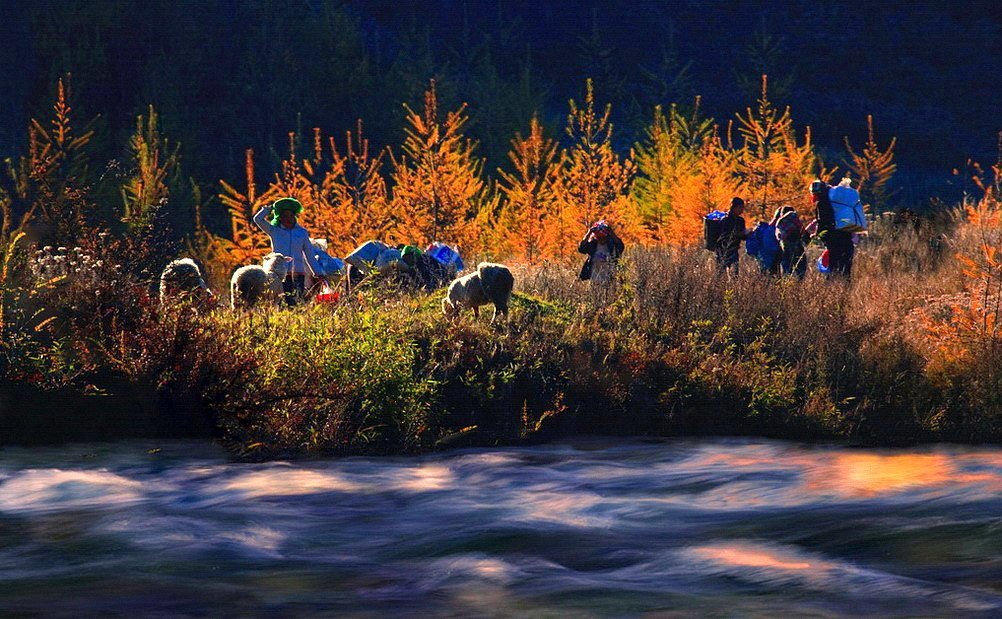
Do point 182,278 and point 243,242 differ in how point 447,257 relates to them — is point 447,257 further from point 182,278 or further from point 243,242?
point 243,242

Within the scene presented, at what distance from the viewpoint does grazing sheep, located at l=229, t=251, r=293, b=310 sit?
14250 mm

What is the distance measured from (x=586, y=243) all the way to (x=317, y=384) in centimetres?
568

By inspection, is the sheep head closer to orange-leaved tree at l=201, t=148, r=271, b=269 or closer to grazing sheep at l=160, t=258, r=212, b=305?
grazing sheep at l=160, t=258, r=212, b=305

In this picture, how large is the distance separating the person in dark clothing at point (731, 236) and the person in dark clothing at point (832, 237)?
0.93 metres

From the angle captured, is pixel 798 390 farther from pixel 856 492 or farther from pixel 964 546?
pixel 964 546

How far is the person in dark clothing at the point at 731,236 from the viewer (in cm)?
1731

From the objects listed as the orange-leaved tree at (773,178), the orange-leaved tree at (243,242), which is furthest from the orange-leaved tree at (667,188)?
the orange-leaved tree at (243,242)

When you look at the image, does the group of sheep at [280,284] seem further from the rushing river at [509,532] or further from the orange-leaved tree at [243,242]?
the orange-leaved tree at [243,242]

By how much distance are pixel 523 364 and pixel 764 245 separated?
5.96 metres

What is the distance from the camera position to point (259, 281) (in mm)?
14305

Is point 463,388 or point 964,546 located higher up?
point 463,388

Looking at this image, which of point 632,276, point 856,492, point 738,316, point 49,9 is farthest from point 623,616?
point 49,9

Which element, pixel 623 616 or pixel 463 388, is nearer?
pixel 623 616

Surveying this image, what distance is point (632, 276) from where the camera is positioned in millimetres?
15836
